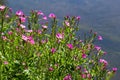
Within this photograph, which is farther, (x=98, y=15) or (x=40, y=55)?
(x=98, y=15)

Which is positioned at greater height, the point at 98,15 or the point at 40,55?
the point at 98,15

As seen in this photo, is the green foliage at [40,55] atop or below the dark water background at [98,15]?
below

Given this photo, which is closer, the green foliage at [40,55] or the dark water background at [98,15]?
the green foliage at [40,55]

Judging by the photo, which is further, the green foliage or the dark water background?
the dark water background

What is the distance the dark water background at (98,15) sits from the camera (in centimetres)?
2059

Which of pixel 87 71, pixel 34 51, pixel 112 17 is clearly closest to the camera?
pixel 34 51

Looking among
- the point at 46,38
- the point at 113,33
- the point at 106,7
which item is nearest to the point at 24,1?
the point at 106,7

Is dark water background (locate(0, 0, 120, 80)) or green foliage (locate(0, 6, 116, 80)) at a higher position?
dark water background (locate(0, 0, 120, 80))

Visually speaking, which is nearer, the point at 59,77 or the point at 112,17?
the point at 59,77

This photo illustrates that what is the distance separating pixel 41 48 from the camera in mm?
7453

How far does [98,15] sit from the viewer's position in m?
31.3

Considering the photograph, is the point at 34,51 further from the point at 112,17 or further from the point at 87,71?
the point at 112,17

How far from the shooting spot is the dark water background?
811 inches

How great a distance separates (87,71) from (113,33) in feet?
55.0
